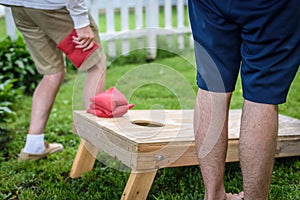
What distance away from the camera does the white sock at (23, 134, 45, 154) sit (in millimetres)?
3006

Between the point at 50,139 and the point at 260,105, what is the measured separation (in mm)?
2042

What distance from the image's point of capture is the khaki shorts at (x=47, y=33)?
2.84m

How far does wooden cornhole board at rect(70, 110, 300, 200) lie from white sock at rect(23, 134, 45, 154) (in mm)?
374

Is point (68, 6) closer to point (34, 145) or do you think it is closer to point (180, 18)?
point (34, 145)

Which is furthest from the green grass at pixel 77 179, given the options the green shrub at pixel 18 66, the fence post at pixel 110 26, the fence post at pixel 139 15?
the fence post at pixel 139 15

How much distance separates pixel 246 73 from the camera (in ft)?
5.60

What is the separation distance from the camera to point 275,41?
5.33 ft

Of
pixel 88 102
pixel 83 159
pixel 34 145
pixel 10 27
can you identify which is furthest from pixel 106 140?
pixel 10 27

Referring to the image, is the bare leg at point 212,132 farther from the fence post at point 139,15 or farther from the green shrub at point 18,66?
the fence post at point 139,15

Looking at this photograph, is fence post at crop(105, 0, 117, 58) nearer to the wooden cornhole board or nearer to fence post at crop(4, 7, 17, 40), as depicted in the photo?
fence post at crop(4, 7, 17, 40)

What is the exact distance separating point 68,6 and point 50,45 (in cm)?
41

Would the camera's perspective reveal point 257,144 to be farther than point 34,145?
No

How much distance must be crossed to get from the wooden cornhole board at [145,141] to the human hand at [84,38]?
1.29ft

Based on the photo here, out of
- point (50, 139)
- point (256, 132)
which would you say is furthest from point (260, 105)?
point (50, 139)
